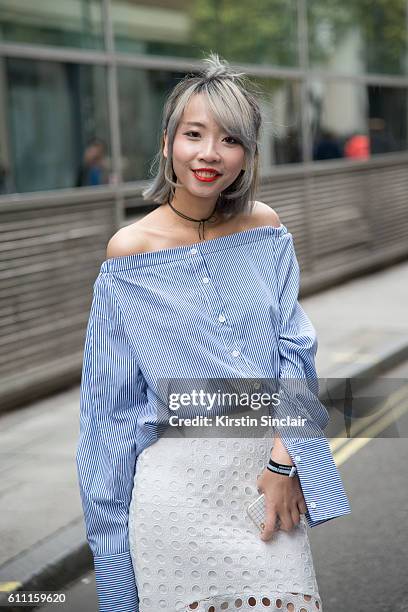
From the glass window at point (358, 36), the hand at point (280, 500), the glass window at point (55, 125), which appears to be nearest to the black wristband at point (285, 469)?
the hand at point (280, 500)

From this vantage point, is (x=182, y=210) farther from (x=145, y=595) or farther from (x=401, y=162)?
(x=401, y=162)

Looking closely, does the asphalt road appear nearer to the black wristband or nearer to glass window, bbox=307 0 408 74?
the black wristband

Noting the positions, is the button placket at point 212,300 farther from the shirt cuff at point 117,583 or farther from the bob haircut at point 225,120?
the shirt cuff at point 117,583

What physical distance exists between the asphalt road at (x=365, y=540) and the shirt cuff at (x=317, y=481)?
1920 mm

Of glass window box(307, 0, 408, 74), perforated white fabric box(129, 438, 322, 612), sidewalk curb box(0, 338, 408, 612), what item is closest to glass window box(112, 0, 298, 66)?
glass window box(307, 0, 408, 74)

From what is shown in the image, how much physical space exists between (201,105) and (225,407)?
2.11 feet

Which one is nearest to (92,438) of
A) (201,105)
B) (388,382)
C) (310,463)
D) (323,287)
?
(310,463)

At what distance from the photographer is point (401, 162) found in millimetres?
14977

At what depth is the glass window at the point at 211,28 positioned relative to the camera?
29.3 feet

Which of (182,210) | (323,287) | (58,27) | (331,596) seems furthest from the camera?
(323,287)

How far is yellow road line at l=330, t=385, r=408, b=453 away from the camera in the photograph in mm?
6086

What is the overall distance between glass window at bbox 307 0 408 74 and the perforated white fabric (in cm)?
1086

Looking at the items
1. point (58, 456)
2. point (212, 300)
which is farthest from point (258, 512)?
point (58, 456)

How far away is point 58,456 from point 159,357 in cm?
379
